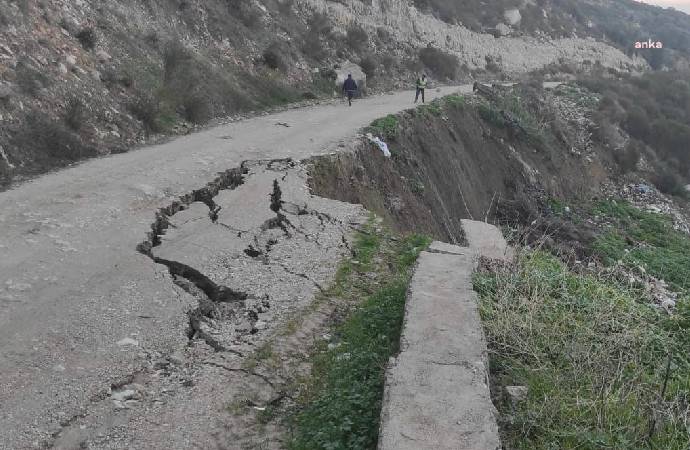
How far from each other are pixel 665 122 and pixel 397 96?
63.8ft

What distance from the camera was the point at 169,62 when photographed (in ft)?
50.0

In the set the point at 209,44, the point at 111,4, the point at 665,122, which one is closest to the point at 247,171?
the point at 111,4

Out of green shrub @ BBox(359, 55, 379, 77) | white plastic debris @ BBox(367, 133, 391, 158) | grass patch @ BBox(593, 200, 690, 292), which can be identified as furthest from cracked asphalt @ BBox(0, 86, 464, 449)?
green shrub @ BBox(359, 55, 379, 77)

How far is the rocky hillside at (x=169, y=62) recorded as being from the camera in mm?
10625

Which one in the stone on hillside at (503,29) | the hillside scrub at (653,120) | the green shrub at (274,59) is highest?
the stone on hillside at (503,29)

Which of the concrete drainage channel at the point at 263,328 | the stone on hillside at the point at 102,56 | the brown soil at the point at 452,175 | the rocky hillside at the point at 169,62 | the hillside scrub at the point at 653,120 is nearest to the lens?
the concrete drainage channel at the point at 263,328

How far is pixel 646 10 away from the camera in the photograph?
385 ft

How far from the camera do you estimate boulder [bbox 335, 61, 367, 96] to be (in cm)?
2212

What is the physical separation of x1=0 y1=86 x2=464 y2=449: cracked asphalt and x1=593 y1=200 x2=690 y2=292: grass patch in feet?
27.6

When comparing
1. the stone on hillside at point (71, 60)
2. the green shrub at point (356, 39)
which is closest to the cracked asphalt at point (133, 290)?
the stone on hillside at point (71, 60)

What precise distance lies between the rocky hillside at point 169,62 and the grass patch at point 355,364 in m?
5.66

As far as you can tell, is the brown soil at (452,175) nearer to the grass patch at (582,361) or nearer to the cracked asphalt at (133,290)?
the cracked asphalt at (133,290)

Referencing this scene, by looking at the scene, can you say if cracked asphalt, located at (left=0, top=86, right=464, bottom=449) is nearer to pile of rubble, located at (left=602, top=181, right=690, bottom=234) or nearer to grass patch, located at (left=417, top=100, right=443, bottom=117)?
grass patch, located at (left=417, top=100, right=443, bottom=117)

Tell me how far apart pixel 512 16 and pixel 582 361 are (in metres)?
48.6
